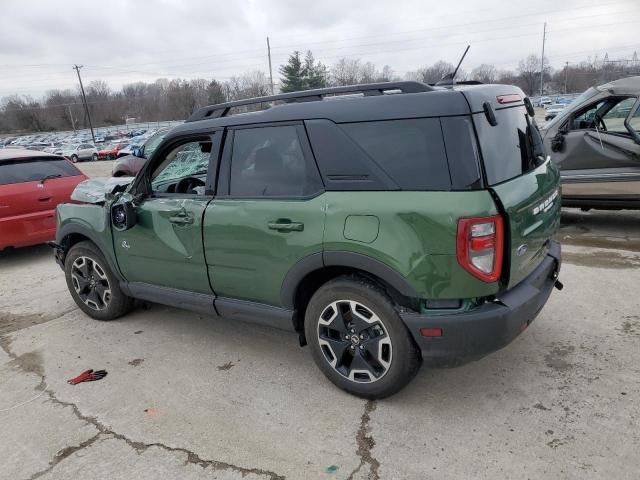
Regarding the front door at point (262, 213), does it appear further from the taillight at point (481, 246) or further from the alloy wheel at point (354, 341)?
the taillight at point (481, 246)

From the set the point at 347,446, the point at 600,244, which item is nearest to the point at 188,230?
the point at 347,446

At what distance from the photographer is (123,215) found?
400 cm

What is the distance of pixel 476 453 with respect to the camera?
2.56 metres

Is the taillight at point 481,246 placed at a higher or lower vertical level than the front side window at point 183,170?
lower

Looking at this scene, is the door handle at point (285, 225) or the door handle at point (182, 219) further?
the door handle at point (182, 219)

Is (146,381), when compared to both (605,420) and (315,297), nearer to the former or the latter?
(315,297)

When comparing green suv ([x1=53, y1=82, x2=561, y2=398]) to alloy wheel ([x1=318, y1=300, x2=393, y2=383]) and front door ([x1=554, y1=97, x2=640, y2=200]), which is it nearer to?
alloy wheel ([x1=318, y1=300, x2=393, y2=383])

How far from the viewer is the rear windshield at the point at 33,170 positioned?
6.79 m

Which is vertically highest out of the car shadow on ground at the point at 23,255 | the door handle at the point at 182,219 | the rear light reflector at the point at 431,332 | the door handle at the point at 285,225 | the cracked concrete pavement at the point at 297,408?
the door handle at the point at 285,225

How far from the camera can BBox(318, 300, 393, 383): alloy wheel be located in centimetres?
292

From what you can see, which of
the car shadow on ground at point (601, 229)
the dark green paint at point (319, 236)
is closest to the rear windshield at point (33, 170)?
the dark green paint at point (319, 236)

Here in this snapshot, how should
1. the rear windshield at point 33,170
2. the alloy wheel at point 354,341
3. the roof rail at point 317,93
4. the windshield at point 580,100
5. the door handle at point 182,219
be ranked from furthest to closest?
the rear windshield at point 33,170, the windshield at point 580,100, the door handle at point 182,219, the alloy wheel at point 354,341, the roof rail at point 317,93

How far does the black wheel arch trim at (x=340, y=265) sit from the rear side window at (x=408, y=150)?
0.47 m

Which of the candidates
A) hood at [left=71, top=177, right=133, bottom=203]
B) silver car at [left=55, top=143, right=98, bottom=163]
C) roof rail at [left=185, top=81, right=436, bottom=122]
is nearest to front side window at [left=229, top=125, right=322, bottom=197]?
roof rail at [left=185, top=81, right=436, bottom=122]
